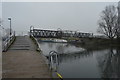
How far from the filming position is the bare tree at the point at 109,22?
4013 cm

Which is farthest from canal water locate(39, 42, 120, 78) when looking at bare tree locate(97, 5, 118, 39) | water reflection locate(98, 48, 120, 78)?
bare tree locate(97, 5, 118, 39)

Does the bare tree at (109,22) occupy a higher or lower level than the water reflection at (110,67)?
higher

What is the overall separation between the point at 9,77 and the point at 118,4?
44203 millimetres

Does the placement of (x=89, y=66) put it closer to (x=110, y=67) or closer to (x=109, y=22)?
(x=110, y=67)

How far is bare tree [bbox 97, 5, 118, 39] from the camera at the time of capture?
40.1 m

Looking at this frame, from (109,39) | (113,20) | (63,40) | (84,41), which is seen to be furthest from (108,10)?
(63,40)

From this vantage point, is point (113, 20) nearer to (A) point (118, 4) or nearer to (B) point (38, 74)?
(A) point (118, 4)

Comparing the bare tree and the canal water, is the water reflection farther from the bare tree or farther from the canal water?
the bare tree

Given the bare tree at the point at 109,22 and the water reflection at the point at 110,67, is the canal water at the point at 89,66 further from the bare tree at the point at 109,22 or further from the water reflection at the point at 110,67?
the bare tree at the point at 109,22

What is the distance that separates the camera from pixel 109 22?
40750 millimetres

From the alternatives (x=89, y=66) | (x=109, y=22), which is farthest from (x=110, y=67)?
(x=109, y=22)

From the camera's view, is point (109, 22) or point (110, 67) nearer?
point (110, 67)

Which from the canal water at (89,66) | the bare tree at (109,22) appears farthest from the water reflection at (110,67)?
the bare tree at (109,22)

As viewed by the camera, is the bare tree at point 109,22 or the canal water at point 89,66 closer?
the canal water at point 89,66
